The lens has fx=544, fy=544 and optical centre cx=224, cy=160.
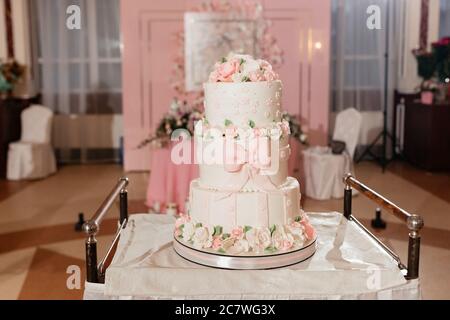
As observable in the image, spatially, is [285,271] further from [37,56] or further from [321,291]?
[37,56]

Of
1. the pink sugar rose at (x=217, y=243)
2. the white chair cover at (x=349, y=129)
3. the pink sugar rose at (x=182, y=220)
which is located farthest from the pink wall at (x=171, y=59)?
the pink sugar rose at (x=217, y=243)

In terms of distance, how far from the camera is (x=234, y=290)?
86.7 inches

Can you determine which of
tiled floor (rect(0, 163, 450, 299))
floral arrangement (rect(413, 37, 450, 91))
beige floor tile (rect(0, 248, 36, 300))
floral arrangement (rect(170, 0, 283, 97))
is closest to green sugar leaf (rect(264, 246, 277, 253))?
tiled floor (rect(0, 163, 450, 299))

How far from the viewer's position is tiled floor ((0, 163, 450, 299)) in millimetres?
3629

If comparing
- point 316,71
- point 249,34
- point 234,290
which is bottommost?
point 234,290

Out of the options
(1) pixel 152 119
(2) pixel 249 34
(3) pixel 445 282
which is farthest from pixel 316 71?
(3) pixel 445 282

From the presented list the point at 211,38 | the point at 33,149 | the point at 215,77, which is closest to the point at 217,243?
the point at 215,77

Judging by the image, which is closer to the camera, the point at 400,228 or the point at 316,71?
the point at 400,228

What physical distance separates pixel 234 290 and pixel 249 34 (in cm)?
574

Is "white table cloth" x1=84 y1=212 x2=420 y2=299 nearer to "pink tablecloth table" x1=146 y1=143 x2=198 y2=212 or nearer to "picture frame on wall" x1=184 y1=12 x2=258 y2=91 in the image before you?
"pink tablecloth table" x1=146 y1=143 x2=198 y2=212

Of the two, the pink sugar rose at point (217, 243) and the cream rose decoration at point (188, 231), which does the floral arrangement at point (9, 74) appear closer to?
the cream rose decoration at point (188, 231)

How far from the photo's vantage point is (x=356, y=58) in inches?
323

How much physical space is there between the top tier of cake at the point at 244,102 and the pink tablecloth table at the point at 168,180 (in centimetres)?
254
